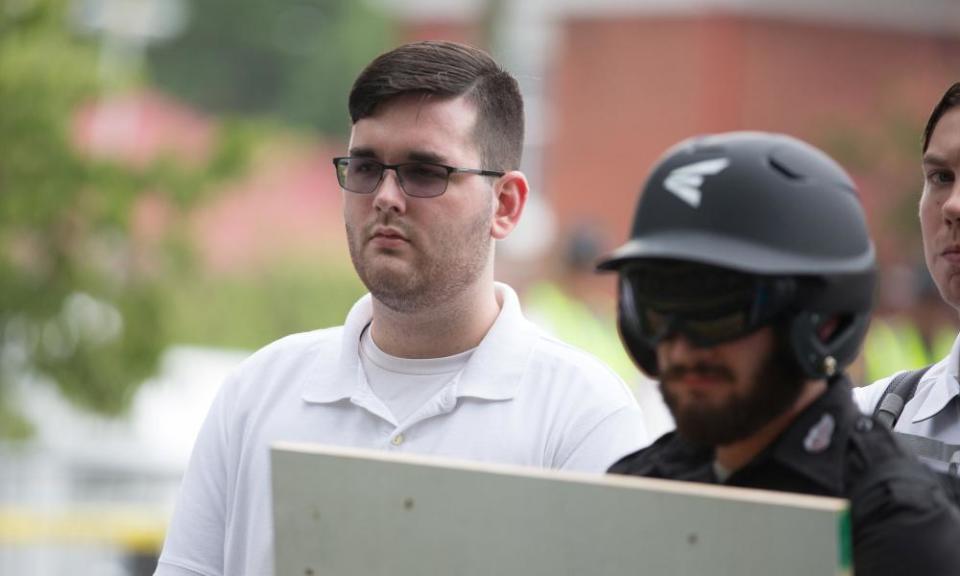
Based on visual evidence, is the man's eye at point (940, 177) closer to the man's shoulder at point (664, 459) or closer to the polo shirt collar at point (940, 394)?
the polo shirt collar at point (940, 394)

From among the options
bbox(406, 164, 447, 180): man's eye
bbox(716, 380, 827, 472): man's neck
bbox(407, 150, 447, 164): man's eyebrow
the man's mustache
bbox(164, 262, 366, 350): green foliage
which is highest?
bbox(407, 150, 447, 164): man's eyebrow

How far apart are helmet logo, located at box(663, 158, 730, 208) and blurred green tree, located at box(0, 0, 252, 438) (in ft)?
24.7

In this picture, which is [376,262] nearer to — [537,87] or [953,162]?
[953,162]

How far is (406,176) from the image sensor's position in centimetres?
383

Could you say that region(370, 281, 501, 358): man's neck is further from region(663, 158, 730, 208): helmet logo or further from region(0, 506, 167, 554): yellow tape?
region(0, 506, 167, 554): yellow tape

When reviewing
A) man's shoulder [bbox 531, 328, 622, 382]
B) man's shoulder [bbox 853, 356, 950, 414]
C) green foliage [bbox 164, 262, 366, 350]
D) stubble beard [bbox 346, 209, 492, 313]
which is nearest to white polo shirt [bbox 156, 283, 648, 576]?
man's shoulder [bbox 531, 328, 622, 382]

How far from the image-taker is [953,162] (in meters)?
3.59

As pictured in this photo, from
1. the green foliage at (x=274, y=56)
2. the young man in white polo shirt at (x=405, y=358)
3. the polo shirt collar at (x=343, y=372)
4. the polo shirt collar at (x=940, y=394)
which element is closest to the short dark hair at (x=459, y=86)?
the young man in white polo shirt at (x=405, y=358)

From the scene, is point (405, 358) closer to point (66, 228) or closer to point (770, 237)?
point (770, 237)

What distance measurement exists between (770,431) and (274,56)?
168ft

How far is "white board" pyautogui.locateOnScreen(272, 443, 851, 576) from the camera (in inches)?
94.4

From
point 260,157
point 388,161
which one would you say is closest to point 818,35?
point 260,157

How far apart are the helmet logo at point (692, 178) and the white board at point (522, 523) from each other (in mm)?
447

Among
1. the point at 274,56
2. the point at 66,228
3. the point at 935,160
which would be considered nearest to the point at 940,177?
the point at 935,160
